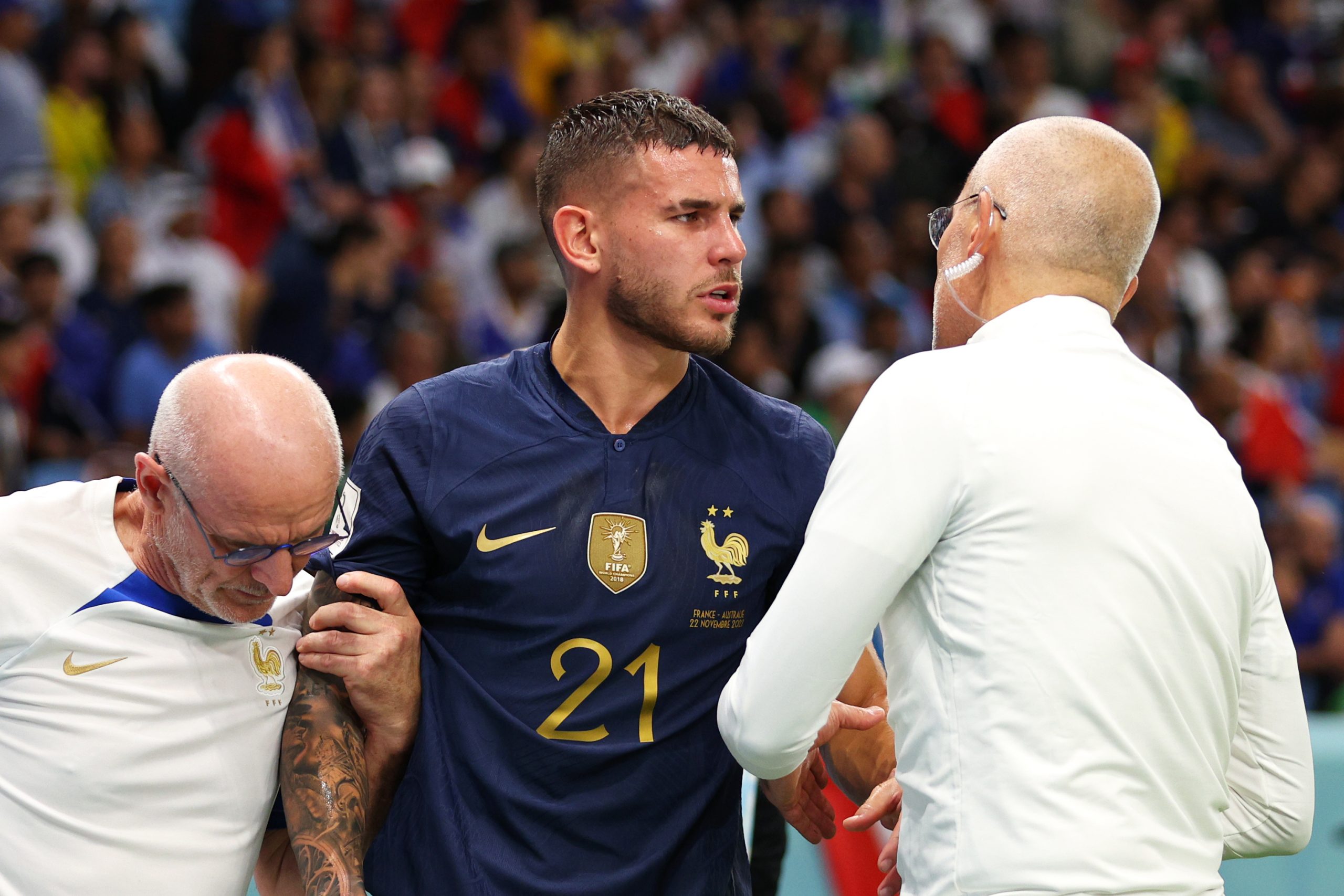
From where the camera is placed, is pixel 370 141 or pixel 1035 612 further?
pixel 370 141

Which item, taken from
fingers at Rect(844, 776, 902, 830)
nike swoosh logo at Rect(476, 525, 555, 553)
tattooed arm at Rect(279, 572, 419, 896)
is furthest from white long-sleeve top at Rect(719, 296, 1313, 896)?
tattooed arm at Rect(279, 572, 419, 896)

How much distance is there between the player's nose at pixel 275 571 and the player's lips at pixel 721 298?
0.95m

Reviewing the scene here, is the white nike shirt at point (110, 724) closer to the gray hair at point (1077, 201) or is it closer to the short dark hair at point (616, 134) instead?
the short dark hair at point (616, 134)

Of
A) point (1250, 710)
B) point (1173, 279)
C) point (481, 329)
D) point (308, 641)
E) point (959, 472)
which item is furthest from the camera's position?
point (1173, 279)

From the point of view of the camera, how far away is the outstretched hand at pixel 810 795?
8.69 ft

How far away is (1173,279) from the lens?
10523mm

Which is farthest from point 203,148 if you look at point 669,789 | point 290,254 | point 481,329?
point 669,789

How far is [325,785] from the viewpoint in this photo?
2629 millimetres

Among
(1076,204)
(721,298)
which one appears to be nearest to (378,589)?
(721,298)

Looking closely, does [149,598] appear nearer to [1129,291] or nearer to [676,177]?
[676,177]

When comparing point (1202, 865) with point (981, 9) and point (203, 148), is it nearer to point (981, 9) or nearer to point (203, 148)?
point (203, 148)

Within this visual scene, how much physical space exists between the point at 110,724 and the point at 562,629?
814mm

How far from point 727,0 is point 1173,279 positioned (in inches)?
174

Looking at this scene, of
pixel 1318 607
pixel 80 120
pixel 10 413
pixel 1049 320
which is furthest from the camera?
pixel 80 120
